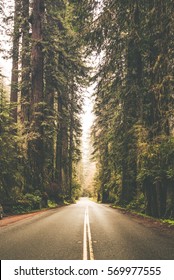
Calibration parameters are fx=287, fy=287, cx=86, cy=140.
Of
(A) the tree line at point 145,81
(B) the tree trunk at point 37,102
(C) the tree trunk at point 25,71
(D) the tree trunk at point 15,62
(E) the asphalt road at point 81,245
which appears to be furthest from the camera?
(D) the tree trunk at point 15,62

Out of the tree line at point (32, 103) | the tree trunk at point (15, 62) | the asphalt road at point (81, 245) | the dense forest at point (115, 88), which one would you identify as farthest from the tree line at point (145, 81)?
the tree trunk at point (15, 62)

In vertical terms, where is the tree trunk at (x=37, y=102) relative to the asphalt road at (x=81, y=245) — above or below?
above

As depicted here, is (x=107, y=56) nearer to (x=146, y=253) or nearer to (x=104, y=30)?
(x=104, y=30)

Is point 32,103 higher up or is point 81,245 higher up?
point 32,103

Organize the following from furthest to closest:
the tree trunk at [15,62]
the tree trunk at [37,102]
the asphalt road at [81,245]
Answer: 1. the tree trunk at [15,62]
2. the tree trunk at [37,102]
3. the asphalt road at [81,245]

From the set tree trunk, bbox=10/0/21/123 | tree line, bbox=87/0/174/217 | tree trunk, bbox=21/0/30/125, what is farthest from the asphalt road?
tree trunk, bbox=10/0/21/123

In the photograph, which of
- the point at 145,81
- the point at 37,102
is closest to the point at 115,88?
the point at 145,81

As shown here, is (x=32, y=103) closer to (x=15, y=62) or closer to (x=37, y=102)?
Result: (x=37, y=102)

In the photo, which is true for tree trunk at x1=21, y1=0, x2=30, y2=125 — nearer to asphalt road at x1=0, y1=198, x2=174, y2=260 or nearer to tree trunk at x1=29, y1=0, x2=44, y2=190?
tree trunk at x1=29, y1=0, x2=44, y2=190

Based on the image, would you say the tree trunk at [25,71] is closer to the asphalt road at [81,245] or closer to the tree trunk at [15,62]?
the tree trunk at [15,62]

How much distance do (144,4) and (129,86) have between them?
603 centimetres

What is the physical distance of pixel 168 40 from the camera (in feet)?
29.2
